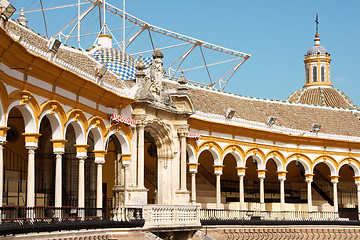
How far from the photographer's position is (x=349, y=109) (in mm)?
43938

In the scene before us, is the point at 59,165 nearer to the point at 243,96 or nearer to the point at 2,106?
the point at 2,106

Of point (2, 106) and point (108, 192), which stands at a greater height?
point (2, 106)

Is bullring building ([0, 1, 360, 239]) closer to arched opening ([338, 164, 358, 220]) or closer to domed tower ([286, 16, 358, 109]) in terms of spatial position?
arched opening ([338, 164, 358, 220])

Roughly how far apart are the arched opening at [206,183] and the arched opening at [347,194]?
7.90m

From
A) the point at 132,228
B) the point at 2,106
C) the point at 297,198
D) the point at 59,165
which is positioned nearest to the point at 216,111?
the point at 297,198

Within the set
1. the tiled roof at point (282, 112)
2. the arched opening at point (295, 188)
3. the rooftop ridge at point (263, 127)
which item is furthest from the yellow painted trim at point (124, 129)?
the arched opening at point (295, 188)

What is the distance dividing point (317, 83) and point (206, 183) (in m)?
14.1

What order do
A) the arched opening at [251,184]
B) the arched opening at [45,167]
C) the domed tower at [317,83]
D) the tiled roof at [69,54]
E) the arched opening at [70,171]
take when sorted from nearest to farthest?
the tiled roof at [69,54], the arched opening at [45,167], the arched opening at [70,171], the arched opening at [251,184], the domed tower at [317,83]

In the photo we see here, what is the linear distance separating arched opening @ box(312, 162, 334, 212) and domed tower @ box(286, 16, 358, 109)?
4.92 meters

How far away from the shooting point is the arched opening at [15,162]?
82.1 ft

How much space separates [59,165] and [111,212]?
4116 mm

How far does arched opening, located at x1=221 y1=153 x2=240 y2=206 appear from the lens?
3814cm

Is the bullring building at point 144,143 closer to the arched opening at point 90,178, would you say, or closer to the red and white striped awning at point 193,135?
the arched opening at point 90,178

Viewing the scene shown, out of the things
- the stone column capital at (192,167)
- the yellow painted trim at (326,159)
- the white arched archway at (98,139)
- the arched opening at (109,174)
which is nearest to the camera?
the white arched archway at (98,139)
